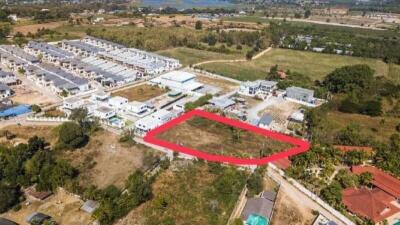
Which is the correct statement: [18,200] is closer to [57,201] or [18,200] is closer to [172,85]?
[57,201]

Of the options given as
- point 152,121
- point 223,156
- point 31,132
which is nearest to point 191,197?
point 223,156

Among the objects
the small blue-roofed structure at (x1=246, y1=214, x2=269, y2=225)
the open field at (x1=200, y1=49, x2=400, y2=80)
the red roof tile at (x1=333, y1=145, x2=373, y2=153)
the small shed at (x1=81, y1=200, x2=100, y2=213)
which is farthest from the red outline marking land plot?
the open field at (x1=200, y1=49, x2=400, y2=80)

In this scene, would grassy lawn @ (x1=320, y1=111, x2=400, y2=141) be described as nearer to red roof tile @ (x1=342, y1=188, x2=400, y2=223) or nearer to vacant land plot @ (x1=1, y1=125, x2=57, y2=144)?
red roof tile @ (x1=342, y1=188, x2=400, y2=223)

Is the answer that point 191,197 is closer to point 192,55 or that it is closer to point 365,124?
point 365,124

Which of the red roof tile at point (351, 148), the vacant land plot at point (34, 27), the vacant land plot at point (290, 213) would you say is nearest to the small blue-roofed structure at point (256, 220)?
the vacant land plot at point (290, 213)

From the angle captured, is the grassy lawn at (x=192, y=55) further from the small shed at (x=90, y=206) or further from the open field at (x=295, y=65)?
the small shed at (x=90, y=206)

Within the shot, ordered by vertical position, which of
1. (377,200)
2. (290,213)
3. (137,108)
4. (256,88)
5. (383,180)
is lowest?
(290,213)
